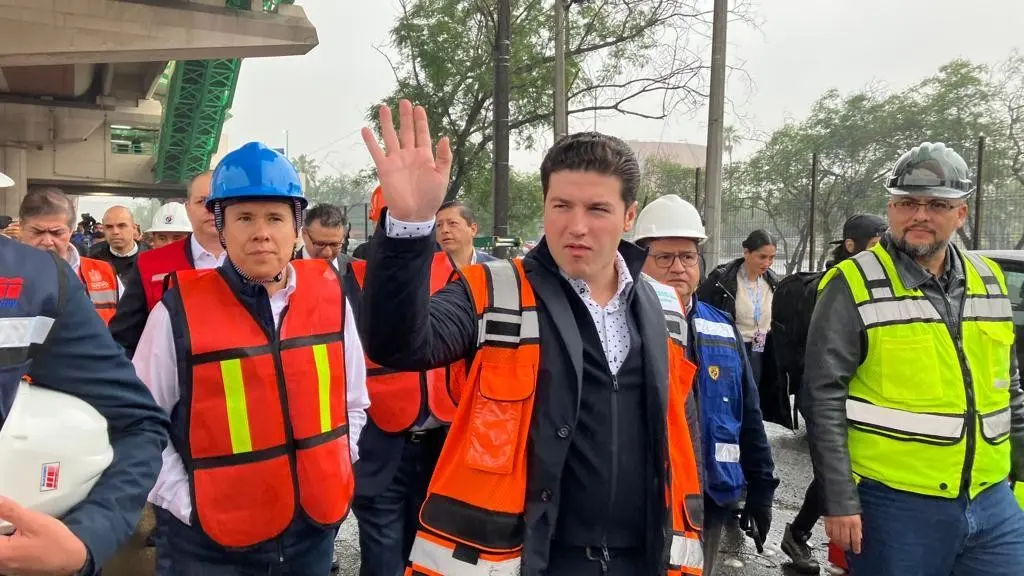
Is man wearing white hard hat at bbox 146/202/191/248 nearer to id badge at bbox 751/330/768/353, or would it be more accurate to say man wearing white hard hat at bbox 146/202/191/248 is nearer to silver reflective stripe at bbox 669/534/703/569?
silver reflective stripe at bbox 669/534/703/569

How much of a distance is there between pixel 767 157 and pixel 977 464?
2266 cm

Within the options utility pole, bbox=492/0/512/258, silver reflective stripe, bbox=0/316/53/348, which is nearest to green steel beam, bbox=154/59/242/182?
utility pole, bbox=492/0/512/258

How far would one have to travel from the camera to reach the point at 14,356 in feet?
4.23

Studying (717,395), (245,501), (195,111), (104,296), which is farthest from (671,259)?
(195,111)

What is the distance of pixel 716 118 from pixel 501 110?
2964mm

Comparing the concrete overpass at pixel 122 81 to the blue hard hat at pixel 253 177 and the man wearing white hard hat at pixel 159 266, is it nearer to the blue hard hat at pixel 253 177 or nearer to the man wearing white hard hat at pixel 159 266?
the man wearing white hard hat at pixel 159 266

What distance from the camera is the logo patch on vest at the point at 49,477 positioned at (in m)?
1.22

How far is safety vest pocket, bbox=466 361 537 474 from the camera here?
1.63 meters

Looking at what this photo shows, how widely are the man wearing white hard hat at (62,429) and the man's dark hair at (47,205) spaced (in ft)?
11.3

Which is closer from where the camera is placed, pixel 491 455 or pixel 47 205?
pixel 491 455

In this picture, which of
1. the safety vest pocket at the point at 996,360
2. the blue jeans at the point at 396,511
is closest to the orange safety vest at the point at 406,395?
the blue jeans at the point at 396,511

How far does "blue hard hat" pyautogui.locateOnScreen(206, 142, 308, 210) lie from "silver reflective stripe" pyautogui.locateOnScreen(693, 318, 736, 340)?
1555 millimetres

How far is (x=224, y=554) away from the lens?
7.30ft

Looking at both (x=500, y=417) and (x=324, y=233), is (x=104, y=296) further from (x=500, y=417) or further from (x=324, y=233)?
(x=500, y=417)
